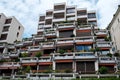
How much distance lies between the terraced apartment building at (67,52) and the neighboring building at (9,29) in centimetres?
549

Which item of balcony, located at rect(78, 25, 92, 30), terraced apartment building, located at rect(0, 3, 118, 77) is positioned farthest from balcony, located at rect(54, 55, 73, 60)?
balcony, located at rect(78, 25, 92, 30)

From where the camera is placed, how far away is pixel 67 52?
114 feet

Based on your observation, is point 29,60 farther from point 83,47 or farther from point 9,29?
point 9,29

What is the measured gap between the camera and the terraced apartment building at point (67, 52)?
3322cm

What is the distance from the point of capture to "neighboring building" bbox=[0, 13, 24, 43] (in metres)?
56.8

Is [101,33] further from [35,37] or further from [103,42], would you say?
[35,37]

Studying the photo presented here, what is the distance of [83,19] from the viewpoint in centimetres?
5141

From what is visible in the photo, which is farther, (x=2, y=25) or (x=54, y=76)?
(x=2, y=25)

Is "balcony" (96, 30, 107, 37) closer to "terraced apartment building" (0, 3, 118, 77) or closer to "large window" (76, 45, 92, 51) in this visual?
"terraced apartment building" (0, 3, 118, 77)

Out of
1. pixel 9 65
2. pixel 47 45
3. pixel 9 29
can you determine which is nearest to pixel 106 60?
pixel 47 45

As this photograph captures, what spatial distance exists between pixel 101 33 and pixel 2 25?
35.1 metres

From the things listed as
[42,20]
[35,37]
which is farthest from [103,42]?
[42,20]

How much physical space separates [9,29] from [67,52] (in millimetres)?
30562

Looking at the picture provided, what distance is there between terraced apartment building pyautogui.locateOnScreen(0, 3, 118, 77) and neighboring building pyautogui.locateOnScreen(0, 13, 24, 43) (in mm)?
5488
